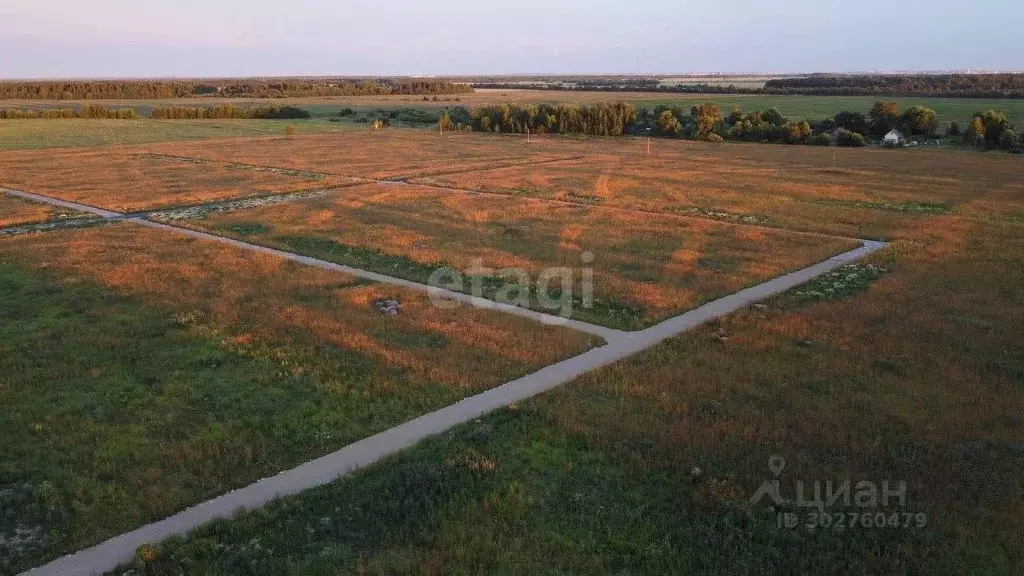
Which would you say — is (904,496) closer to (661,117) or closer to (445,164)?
(445,164)

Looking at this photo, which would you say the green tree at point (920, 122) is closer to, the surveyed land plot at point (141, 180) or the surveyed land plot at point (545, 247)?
the surveyed land plot at point (545, 247)

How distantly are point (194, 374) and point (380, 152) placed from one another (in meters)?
52.2

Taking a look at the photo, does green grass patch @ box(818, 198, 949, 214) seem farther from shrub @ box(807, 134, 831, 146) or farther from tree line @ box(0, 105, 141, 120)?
tree line @ box(0, 105, 141, 120)

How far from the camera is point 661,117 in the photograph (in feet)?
284

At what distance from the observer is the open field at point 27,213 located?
104 feet

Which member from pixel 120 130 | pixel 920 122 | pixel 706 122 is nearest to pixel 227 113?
pixel 120 130

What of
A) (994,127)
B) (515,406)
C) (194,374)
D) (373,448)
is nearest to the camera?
(373,448)

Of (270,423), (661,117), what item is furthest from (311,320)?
(661,117)

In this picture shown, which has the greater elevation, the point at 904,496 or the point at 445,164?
the point at 445,164

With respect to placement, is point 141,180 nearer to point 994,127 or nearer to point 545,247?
point 545,247

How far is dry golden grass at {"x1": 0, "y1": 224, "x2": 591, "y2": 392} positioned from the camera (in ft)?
49.1

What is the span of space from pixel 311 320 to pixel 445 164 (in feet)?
127

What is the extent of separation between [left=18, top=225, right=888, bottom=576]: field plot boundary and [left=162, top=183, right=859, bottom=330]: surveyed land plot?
958mm

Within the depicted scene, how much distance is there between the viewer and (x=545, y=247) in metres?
25.8
